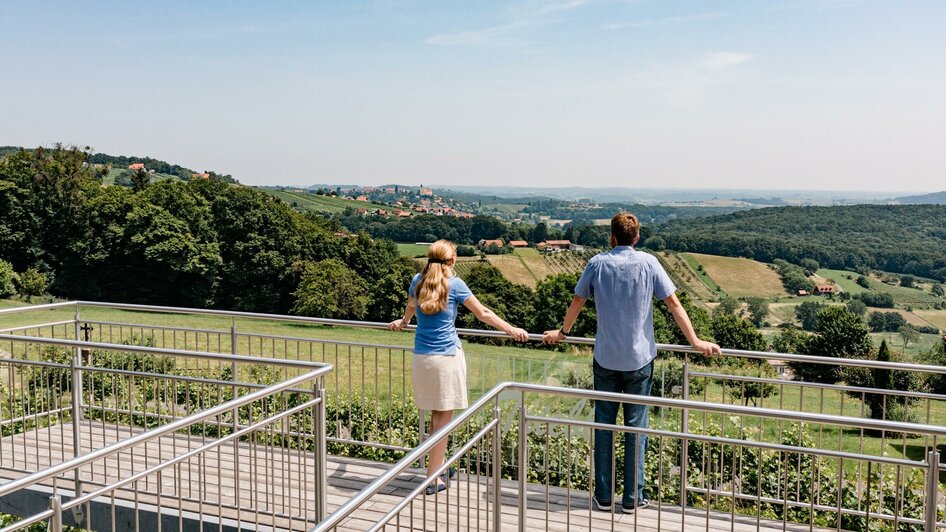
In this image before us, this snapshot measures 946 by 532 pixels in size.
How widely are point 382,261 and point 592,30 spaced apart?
1644 inches

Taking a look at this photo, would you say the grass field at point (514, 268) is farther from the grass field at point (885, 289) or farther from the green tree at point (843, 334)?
the grass field at point (885, 289)

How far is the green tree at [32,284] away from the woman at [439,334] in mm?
49480

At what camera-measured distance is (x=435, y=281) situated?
195 inches

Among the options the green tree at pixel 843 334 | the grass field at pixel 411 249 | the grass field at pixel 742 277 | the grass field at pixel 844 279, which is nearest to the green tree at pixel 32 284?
the grass field at pixel 411 249

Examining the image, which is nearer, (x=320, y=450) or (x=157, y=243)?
(x=320, y=450)

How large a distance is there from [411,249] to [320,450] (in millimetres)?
72888

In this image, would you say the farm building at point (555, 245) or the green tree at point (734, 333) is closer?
the green tree at point (734, 333)

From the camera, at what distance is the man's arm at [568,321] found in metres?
4.82

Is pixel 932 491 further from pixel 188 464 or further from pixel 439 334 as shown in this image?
pixel 188 464

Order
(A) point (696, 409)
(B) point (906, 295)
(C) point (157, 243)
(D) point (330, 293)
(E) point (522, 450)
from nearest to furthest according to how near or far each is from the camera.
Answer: (A) point (696, 409) → (E) point (522, 450) → (C) point (157, 243) → (D) point (330, 293) → (B) point (906, 295)

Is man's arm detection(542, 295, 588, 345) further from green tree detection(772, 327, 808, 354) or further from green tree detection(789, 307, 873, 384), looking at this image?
green tree detection(772, 327, 808, 354)

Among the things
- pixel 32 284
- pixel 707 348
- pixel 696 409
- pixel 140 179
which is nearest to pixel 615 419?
pixel 707 348

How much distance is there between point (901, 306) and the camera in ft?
290

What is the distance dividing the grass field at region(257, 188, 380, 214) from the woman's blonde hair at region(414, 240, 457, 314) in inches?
3476
